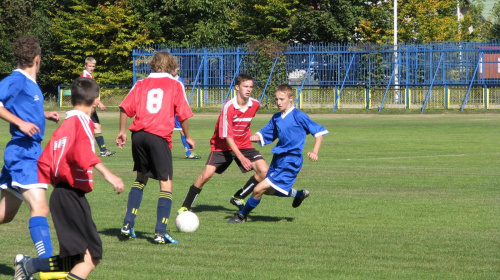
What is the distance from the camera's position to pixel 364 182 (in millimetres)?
13539

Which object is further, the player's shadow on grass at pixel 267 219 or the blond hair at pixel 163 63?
the player's shadow on grass at pixel 267 219

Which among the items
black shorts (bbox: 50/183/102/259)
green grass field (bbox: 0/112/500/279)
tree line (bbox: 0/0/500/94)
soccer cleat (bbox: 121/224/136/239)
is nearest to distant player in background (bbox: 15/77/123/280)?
black shorts (bbox: 50/183/102/259)

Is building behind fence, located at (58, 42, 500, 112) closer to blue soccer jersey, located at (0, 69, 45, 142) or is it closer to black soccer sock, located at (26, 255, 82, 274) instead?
blue soccer jersey, located at (0, 69, 45, 142)

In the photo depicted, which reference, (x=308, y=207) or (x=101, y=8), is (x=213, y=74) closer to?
(x=101, y=8)

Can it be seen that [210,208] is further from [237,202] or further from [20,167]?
[20,167]

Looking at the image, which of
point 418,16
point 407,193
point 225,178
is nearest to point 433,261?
point 407,193

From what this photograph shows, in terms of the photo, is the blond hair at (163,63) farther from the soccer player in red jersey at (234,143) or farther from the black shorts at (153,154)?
the soccer player in red jersey at (234,143)

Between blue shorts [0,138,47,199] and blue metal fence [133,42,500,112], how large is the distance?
3213 cm

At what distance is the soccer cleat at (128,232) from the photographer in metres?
A: 8.34

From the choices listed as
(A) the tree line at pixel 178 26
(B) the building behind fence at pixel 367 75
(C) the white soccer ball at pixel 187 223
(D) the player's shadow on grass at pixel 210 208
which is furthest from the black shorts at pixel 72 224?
(A) the tree line at pixel 178 26

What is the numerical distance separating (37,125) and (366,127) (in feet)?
74.8

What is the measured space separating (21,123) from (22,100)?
0.32 metres

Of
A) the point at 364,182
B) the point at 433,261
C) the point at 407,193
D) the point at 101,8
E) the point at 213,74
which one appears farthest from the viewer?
the point at 101,8

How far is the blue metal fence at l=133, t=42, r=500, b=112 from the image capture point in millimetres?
37344
